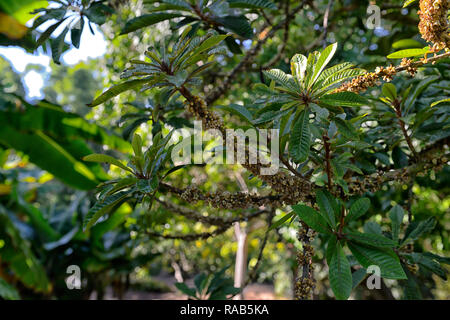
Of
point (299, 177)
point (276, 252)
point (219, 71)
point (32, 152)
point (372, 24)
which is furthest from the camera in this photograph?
point (276, 252)

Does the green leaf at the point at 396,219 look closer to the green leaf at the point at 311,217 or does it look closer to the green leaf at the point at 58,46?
the green leaf at the point at 311,217

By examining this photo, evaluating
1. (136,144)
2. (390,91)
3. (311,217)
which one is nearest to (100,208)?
(136,144)

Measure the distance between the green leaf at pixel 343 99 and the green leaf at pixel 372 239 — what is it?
1.07 ft

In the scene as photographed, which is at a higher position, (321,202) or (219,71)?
(219,71)

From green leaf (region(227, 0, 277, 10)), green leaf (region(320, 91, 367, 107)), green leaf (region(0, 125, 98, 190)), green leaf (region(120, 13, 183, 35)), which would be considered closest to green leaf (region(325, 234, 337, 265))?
green leaf (region(320, 91, 367, 107))

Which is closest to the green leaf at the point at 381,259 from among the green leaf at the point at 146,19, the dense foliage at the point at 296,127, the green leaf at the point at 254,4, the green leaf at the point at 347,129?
the dense foliage at the point at 296,127

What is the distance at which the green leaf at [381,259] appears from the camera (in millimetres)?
763

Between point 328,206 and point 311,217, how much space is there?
0.09 m

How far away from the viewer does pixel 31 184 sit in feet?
14.7

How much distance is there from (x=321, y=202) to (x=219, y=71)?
1553 millimetres

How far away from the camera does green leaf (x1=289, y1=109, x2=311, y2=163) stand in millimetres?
802

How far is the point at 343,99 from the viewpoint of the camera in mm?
799
